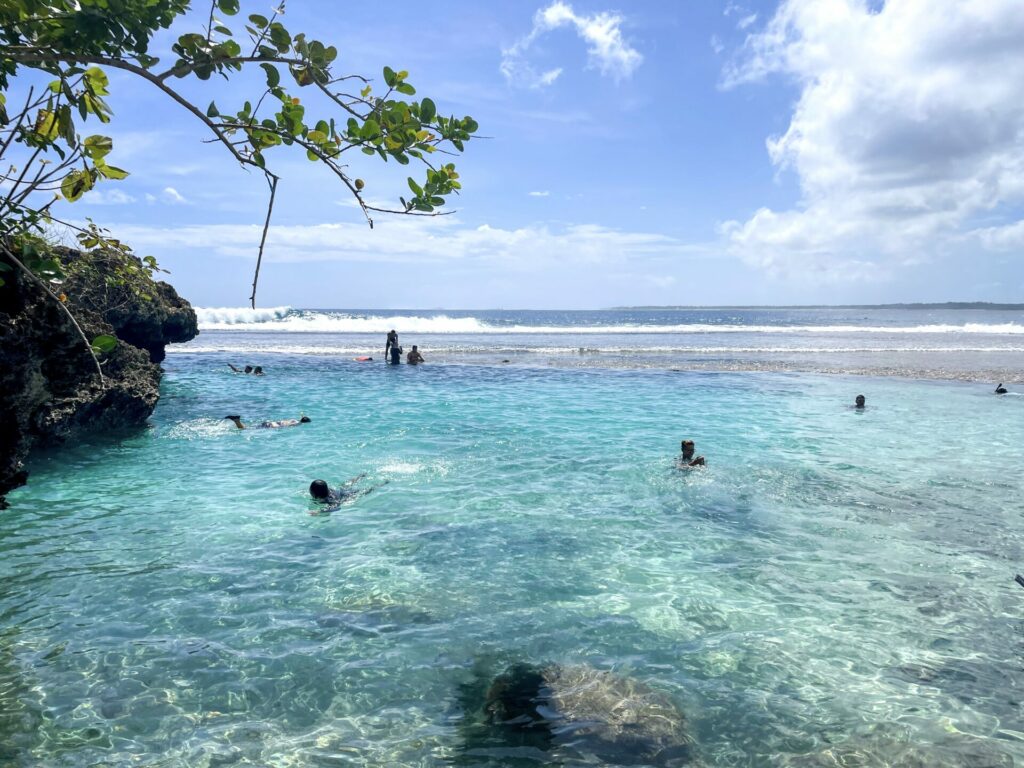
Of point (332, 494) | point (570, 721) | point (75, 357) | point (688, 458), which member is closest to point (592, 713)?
point (570, 721)

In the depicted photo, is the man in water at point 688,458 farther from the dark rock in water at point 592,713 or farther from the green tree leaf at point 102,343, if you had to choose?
the green tree leaf at point 102,343

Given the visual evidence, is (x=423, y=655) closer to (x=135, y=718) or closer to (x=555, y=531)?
(x=135, y=718)

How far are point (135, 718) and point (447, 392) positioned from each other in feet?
64.8

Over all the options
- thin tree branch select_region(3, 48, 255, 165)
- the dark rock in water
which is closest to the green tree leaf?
thin tree branch select_region(3, 48, 255, 165)

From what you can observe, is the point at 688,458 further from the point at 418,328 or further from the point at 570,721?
the point at 418,328

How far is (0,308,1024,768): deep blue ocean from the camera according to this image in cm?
472

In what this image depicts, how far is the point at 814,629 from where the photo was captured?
6328 mm

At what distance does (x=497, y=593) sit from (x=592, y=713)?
2.36m

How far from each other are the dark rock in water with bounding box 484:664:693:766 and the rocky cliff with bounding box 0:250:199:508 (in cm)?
466

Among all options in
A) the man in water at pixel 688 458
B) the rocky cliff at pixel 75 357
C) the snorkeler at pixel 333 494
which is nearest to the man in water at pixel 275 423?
the rocky cliff at pixel 75 357

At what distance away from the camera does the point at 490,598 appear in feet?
22.7

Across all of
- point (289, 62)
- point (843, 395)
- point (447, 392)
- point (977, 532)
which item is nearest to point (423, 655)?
point (289, 62)

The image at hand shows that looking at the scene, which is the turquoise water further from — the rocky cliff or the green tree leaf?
the green tree leaf

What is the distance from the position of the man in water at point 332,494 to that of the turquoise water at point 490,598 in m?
0.34
